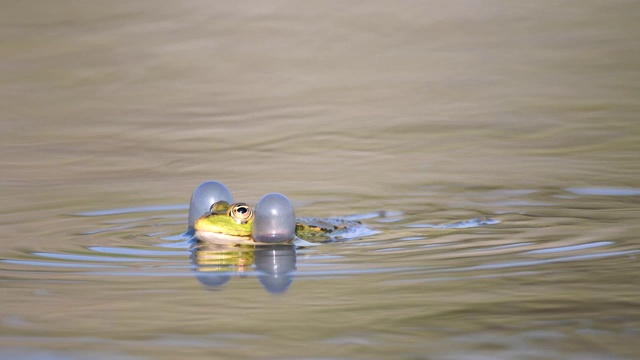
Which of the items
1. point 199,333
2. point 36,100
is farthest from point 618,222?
point 36,100

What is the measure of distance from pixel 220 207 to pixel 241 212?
160 mm

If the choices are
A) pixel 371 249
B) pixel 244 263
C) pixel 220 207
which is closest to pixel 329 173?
pixel 220 207

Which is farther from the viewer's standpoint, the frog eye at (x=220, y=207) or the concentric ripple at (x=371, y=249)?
the frog eye at (x=220, y=207)

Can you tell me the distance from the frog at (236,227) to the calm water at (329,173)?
97 millimetres

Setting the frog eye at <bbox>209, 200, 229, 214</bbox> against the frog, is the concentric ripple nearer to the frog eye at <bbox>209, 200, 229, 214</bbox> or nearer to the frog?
the frog

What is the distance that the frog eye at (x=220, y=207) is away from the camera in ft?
20.0

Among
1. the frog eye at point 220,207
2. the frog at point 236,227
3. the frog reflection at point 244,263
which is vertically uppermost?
the frog eye at point 220,207

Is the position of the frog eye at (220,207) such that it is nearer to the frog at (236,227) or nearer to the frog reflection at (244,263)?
the frog at (236,227)

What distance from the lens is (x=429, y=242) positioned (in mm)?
6070

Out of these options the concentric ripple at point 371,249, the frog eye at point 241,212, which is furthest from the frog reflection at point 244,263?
the frog eye at point 241,212

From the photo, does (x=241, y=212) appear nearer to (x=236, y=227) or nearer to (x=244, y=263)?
(x=236, y=227)

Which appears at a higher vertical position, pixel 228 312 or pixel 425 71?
pixel 425 71

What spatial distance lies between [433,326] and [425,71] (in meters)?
8.86

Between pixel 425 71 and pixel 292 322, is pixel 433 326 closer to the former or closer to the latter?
pixel 292 322
